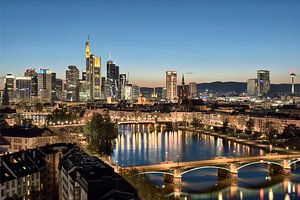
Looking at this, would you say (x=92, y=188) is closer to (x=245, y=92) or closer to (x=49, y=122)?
(x=49, y=122)

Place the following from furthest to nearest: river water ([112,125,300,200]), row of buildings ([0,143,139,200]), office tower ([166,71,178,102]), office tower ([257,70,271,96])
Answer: office tower ([257,70,271,96]), office tower ([166,71,178,102]), river water ([112,125,300,200]), row of buildings ([0,143,139,200])

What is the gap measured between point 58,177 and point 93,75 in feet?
242

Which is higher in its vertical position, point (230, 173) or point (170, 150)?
point (170, 150)

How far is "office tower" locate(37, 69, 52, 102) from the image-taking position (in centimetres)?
7944

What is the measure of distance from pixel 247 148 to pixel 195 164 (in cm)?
887

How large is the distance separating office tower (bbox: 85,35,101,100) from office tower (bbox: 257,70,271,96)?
45431 mm

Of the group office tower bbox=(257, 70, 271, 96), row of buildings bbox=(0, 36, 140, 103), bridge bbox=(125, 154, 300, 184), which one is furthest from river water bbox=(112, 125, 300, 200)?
office tower bbox=(257, 70, 271, 96)

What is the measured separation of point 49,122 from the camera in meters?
28.9

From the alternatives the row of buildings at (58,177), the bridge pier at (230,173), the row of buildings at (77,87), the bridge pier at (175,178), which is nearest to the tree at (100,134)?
the bridge pier at (175,178)

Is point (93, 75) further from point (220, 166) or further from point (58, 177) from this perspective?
point (58, 177)

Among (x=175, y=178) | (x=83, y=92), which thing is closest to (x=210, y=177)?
(x=175, y=178)

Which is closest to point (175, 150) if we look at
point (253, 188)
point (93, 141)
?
point (93, 141)

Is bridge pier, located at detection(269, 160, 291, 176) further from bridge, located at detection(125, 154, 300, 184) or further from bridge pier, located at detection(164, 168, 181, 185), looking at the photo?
bridge pier, located at detection(164, 168, 181, 185)

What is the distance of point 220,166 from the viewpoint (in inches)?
588
